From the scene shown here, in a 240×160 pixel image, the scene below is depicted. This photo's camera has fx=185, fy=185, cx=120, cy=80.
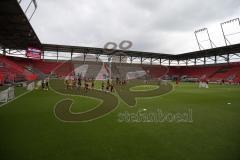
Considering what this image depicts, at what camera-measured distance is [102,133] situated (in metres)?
7.18

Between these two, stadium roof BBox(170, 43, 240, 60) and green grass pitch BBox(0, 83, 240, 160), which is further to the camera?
stadium roof BBox(170, 43, 240, 60)

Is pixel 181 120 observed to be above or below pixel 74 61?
below

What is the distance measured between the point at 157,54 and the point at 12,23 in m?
55.2

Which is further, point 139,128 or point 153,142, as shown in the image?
point 139,128

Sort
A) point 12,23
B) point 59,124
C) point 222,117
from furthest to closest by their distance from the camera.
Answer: point 12,23 < point 222,117 < point 59,124

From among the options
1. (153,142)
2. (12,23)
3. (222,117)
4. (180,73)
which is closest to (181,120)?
(222,117)

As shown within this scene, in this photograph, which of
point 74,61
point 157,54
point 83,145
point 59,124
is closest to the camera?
point 83,145

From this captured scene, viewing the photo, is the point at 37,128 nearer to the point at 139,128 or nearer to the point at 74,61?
the point at 139,128

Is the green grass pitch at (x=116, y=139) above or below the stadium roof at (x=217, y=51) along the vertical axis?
below

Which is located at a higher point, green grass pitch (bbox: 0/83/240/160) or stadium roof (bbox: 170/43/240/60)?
stadium roof (bbox: 170/43/240/60)

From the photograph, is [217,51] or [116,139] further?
[217,51]

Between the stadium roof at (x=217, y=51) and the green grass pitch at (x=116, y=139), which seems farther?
the stadium roof at (x=217, y=51)

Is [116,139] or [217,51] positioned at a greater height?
[217,51]

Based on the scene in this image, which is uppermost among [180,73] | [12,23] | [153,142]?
[12,23]
